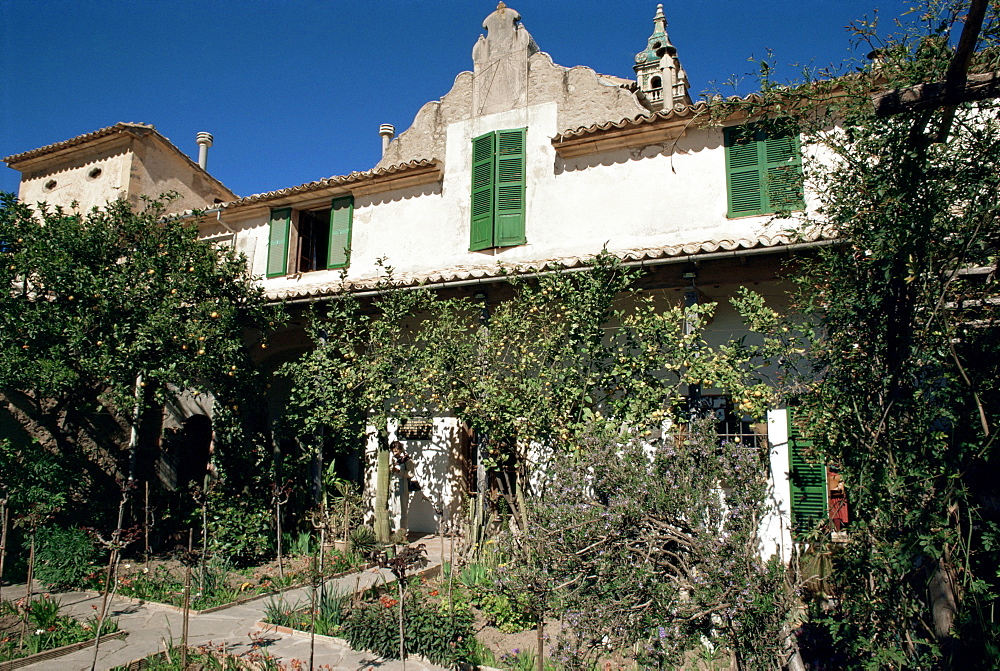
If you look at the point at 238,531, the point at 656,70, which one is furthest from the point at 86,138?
the point at 656,70

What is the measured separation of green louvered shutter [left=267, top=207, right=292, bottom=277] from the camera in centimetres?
1187

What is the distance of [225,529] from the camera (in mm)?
8328

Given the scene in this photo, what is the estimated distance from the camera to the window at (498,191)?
10.4m

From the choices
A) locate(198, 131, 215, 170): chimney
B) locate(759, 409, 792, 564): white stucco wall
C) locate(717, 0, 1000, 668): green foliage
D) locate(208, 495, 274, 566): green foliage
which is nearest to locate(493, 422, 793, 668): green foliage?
locate(717, 0, 1000, 668): green foliage

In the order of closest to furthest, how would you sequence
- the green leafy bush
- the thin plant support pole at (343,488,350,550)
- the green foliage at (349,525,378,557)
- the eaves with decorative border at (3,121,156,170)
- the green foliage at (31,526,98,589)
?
the green leafy bush < the green foliage at (31,526,98,589) < the green foliage at (349,525,378,557) < the thin plant support pole at (343,488,350,550) < the eaves with decorative border at (3,121,156,170)

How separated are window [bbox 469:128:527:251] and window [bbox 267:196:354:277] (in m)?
2.45

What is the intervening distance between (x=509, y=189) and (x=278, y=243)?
455cm

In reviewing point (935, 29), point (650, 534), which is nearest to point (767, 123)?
point (935, 29)

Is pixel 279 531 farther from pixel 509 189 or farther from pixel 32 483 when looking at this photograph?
pixel 509 189

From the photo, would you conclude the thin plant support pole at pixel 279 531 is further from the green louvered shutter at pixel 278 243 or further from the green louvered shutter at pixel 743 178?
the green louvered shutter at pixel 743 178

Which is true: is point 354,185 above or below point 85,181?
below

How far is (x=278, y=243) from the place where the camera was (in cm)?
1204

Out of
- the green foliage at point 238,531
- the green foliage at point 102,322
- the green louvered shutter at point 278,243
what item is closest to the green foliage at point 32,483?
the green foliage at point 102,322

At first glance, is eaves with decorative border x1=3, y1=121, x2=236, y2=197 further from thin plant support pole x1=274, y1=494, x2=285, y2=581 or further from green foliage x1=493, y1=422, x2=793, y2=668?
green foliage x1=493, y1=422, x2=793, y2=668
